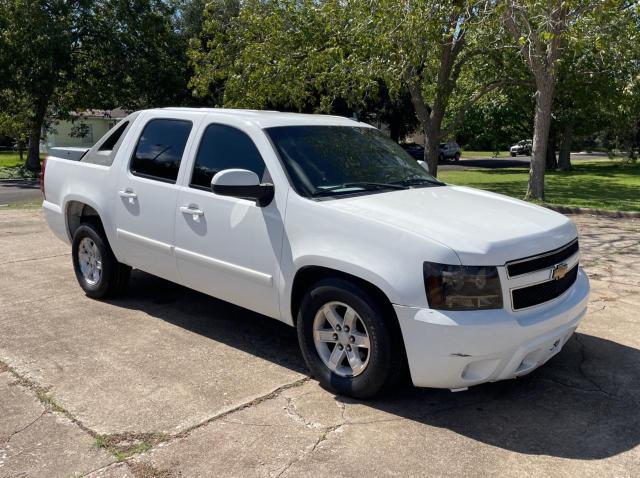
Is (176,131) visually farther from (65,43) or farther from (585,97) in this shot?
(65,43)

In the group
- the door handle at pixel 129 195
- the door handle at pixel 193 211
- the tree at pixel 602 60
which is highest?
the tree at pixel 602 60

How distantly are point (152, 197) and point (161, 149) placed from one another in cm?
44

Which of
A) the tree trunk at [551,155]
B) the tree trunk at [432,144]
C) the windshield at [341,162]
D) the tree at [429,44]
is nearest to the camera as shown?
the windshield at [341,162]

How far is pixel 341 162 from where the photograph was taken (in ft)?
15.4

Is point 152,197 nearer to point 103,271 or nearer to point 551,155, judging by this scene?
point 103,271

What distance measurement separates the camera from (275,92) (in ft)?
59.3

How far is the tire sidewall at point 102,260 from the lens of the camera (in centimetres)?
593

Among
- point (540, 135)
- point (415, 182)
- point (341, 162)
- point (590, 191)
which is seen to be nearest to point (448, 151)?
point (590, 191)

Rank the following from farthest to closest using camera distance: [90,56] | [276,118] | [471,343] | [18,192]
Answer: [90,56] < [18,192] < [276,118] < [471,343]

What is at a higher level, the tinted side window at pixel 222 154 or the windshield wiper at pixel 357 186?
the tinted side window at pixel 222 154

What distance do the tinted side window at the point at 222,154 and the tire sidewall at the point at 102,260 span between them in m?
1.51

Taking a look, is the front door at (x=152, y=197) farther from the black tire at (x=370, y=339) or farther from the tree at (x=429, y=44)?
the tree at (x=429, y=44)

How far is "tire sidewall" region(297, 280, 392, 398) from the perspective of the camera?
12.4 ft

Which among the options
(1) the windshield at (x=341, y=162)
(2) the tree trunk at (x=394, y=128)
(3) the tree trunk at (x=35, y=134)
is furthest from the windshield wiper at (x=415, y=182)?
(2) the tree trunk at (x=394, y=128)
